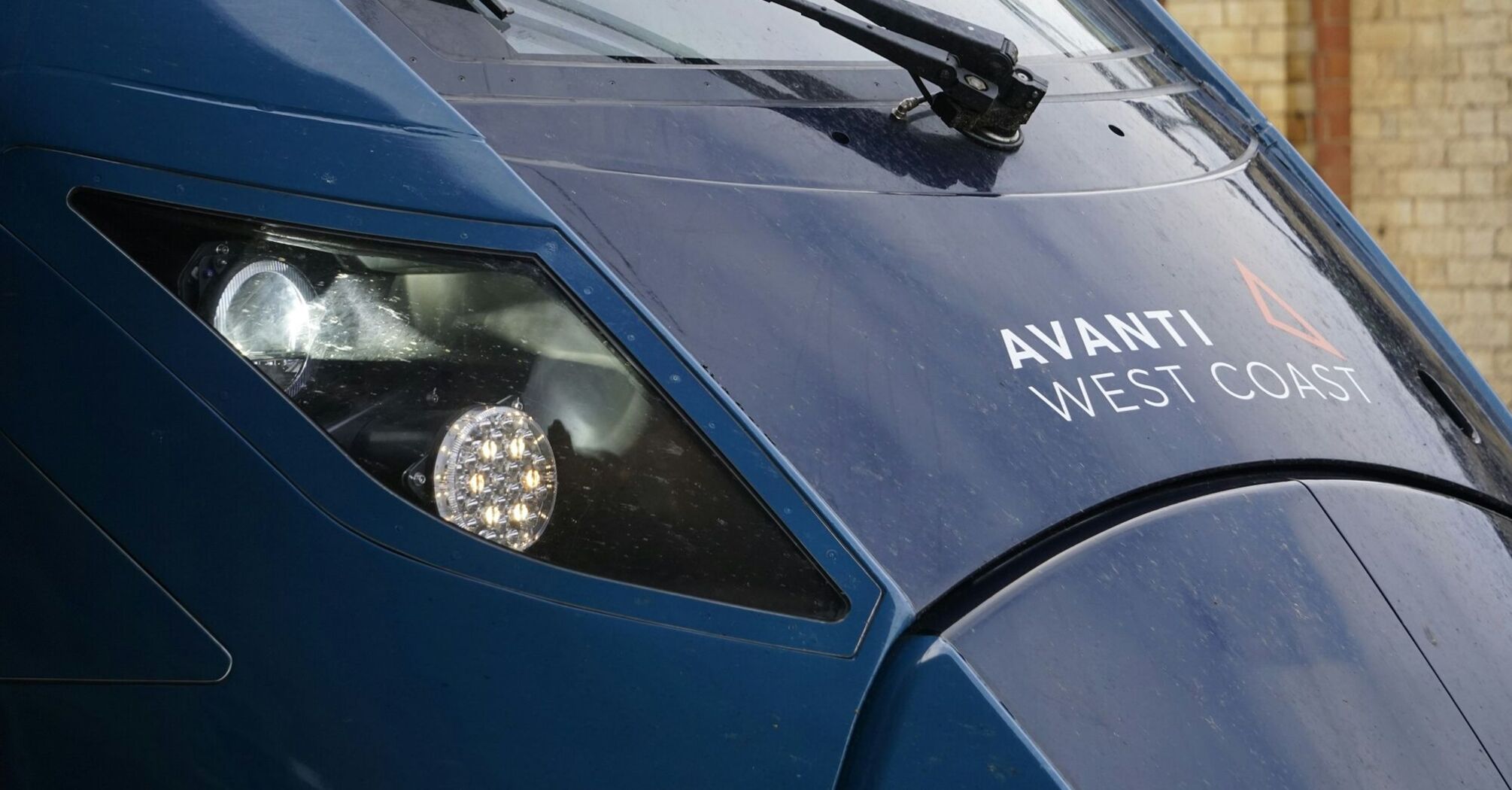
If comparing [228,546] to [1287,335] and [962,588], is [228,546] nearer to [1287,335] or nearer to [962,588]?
[962,588]

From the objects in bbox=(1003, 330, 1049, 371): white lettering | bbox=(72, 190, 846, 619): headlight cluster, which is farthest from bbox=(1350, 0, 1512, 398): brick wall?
bbox=(72, 190, 846, 619): headlight cluster

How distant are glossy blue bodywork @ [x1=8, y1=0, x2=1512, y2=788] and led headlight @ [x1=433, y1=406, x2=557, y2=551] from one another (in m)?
0.04

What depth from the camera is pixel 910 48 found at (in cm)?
184

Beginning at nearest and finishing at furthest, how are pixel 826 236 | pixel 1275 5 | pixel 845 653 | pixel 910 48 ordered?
pixel 845 653, pixel 826 236, pixel 910 48, pixel 1275 5

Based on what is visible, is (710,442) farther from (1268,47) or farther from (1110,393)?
(1268,47)

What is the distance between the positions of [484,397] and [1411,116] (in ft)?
27.2

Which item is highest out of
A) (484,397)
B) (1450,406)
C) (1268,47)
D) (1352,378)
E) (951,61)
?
(951,61)

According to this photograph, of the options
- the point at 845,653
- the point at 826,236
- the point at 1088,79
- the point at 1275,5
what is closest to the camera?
the point at 845,653

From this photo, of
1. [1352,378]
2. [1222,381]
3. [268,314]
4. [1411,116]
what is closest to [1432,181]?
[1411,116]

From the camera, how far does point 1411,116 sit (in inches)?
338

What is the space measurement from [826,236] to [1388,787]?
30.2 inches

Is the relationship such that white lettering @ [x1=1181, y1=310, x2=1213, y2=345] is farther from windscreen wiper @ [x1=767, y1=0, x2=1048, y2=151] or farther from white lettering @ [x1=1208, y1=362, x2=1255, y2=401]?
windscreen wiper @ [x1=767, y1=0, x2=1048, y2=151]

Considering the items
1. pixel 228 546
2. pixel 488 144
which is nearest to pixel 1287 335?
pixel 488 144

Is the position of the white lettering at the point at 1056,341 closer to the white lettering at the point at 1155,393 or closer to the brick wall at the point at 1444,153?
the white lettering at the point at 1155,393
